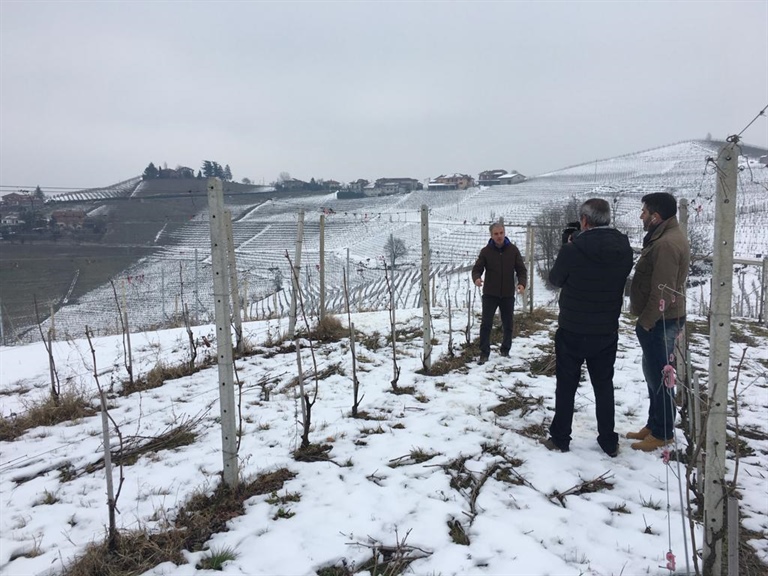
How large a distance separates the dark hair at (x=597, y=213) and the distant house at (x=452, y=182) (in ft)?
202

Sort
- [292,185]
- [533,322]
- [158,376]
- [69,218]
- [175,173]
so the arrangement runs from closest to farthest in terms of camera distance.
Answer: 1. [158,376]
2. [533,322]
3. [69,218]
4. [175,173]
5. [292,185]

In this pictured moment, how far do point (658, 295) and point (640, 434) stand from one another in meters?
1.21

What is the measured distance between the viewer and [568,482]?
2.72m

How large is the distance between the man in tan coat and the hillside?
0.39 m

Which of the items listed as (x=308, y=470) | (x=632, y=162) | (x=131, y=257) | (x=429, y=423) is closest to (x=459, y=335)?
(x=429, y=423)

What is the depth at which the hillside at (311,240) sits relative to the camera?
14.2 metres

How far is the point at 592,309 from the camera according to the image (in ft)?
9.55

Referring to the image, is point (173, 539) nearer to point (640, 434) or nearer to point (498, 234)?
point (640, 434)

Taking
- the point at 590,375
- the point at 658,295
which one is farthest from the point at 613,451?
the point at 658,295

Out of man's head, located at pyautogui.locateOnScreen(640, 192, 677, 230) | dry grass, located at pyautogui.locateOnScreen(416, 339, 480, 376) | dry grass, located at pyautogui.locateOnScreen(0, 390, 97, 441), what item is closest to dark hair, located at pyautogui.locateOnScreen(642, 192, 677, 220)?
man's head, located at pyautogui.locateOnScreen(640, 192, 677, 230)

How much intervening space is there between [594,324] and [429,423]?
1.63 metres

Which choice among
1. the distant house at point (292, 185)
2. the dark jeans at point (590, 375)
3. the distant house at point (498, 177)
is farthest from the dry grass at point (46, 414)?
the distant house at point (498, 177)

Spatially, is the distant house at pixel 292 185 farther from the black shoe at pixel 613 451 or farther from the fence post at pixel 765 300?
the black shoe at pixel 613 451

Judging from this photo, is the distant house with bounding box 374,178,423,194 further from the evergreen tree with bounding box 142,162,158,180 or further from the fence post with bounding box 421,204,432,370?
the fence post with bounding box 421,204,432,370
